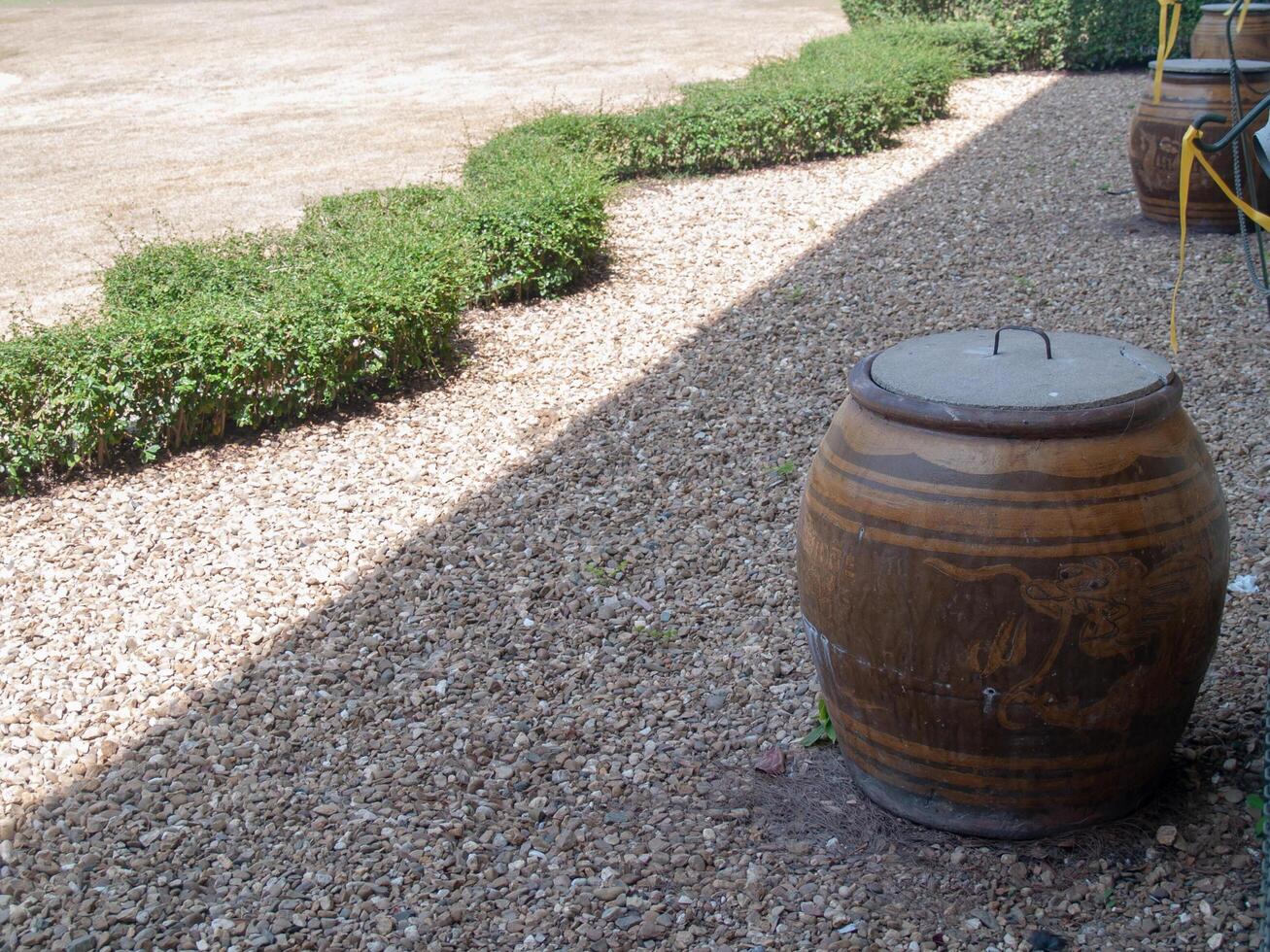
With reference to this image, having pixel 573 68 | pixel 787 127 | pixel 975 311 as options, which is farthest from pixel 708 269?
pixel 573 68

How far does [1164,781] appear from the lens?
2.79 metres

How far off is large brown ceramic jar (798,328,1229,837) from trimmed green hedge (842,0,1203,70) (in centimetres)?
1251

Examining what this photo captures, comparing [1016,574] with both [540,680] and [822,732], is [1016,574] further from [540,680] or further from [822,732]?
[540,680]

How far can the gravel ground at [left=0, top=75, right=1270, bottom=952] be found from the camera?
8.66 ft

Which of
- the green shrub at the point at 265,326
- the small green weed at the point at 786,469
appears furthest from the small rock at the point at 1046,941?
the green shrub at the point at 265,326

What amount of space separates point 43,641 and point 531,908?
2082 millimetres

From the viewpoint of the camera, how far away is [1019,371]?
2.53 meters

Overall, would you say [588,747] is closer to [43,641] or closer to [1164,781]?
[1164,781]

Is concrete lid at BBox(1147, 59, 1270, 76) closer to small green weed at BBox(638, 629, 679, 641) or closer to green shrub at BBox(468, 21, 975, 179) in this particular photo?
green shrub at BBox(468, 21, 975, 179)

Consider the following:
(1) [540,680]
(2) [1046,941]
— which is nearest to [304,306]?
(1) [540,680]

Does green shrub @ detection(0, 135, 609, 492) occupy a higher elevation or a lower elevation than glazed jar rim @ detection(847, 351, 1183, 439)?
lower

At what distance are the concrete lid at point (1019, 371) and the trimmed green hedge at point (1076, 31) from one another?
12.3m

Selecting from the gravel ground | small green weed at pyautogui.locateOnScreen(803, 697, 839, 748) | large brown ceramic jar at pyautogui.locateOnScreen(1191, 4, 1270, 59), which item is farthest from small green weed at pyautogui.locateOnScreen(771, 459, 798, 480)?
large brown ceramic jar at pyautogui.locateOnScreen(1191, 4, 1270, 59)

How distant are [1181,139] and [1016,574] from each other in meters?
5.13
